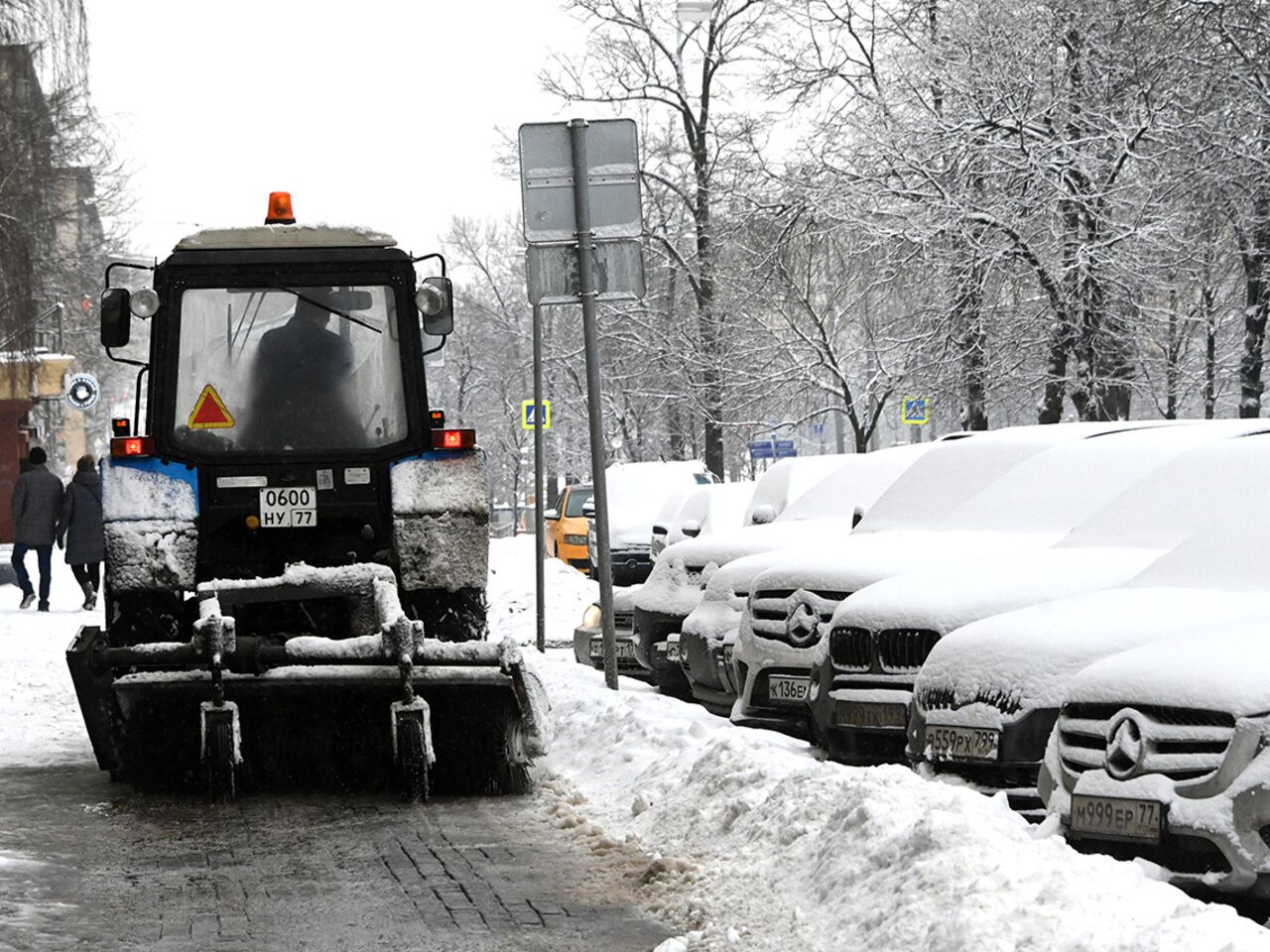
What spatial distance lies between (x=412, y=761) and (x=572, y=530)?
26471 millimetres

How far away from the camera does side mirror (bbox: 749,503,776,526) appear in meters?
16.7

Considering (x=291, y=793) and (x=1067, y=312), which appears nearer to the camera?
(x=291, y=793)

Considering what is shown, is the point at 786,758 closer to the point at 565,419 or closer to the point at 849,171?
the point at 849,171

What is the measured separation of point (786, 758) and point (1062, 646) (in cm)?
128

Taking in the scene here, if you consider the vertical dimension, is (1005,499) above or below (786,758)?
above

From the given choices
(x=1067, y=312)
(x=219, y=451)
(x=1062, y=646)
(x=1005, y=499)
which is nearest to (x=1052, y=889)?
(x=1062, y=646)

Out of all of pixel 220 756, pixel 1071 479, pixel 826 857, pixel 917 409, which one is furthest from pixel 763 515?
pixel 917 409

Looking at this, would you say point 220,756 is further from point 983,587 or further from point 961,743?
point 983,587

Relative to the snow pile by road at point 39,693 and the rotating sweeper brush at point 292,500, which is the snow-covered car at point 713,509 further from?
the rotating sweeper brush at point 292,500

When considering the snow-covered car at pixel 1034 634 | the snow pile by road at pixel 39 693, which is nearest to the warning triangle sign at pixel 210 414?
the snow pile by road at pixel 39 693

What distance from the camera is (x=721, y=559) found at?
13672 millimetres

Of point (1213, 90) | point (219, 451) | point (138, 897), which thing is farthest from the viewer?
point (1213, 90)

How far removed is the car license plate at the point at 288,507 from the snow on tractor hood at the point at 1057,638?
330 cm

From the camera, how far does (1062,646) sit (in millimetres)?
7258
